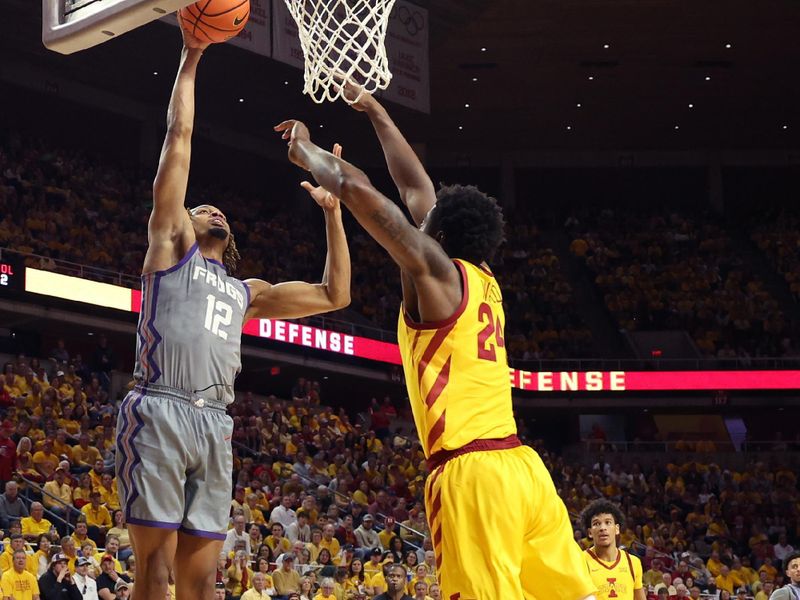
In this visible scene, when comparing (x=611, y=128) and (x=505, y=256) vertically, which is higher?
→ (x=611, y=128)

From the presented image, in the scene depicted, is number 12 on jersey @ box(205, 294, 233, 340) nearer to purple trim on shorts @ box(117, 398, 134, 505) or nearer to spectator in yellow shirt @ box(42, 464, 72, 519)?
purple trim on shorts @ box(117, 398, 134, 505)

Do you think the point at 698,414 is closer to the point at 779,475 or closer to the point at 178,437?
the point at 779,475

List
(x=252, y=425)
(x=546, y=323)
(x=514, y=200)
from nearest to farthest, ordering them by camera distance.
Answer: (x=252, y=425)
(x=546, y=323)
(x=514, y=200)

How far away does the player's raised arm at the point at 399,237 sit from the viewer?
12.8 feet

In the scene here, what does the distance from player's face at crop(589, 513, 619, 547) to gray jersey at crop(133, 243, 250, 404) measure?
12.8 ft

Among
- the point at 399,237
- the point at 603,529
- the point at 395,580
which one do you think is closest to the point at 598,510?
the point at 603,529

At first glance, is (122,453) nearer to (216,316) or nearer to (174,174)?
(216,316)

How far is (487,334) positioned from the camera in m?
4.17

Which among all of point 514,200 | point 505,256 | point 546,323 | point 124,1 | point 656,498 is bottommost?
point 656,498

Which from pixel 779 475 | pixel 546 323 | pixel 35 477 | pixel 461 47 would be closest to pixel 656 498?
pixel 779 475

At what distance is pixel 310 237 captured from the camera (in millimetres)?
27875

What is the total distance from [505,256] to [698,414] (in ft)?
20.4

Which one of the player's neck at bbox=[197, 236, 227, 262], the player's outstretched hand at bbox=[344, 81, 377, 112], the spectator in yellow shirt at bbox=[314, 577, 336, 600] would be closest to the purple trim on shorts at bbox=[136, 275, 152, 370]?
the player's neck at bbox=[197, 236, 227, 262]

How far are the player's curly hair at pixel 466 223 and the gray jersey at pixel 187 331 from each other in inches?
42.6
